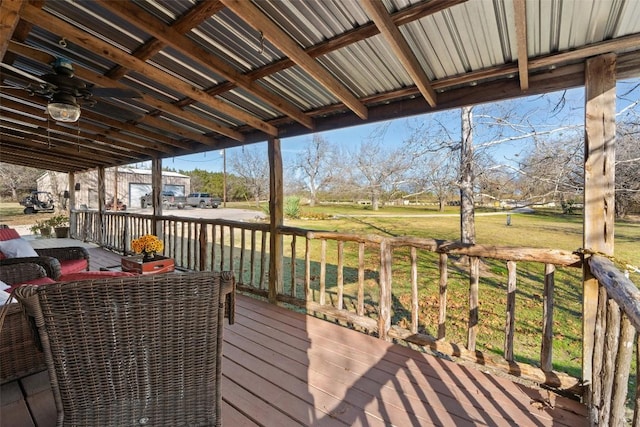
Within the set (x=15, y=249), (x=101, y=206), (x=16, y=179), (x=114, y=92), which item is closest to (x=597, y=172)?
(x=114, y=92)

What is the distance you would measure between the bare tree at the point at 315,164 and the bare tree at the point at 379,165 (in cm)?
565

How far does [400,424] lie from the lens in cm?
166

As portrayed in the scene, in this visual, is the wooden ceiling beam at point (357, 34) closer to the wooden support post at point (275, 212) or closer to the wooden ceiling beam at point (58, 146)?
the wooden support post at point (275, 212)

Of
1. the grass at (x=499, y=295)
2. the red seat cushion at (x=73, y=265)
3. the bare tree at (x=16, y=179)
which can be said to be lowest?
the grass at (x=499, y=295)

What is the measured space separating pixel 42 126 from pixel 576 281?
10867 millimetres

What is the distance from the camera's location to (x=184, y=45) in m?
2.00

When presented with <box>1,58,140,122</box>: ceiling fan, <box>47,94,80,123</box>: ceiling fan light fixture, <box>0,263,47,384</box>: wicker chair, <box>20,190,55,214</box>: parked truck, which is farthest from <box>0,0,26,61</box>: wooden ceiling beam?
<box>20,190,55,214</box>: parked truck

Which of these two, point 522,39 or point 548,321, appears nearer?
point 522,39

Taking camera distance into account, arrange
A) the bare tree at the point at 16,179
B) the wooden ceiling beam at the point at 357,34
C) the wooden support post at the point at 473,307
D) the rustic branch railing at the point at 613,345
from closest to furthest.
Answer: the rustic branch railing at the point at 613,345
the wooden ceiling beam at the point at 357,34
the wooden support post at the point at 473,307
the bare tree at the point at 16,179

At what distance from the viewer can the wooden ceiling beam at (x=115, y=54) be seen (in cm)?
180

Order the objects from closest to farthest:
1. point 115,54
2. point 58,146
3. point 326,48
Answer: point 326,48 < point 115,54 < point 58,146

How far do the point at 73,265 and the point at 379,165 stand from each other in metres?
6.67

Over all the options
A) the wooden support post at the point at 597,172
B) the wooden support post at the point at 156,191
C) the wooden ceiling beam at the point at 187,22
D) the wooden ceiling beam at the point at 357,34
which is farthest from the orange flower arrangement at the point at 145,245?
the wooden support post at the point at 597,172

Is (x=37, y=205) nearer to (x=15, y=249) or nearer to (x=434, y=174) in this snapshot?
(x=15, y=249)
